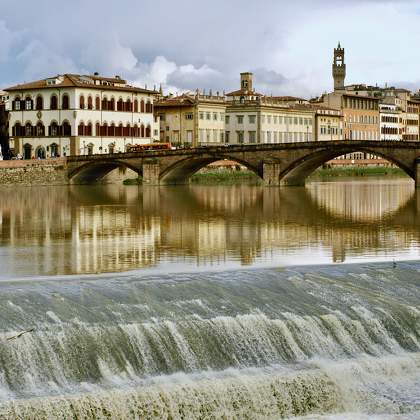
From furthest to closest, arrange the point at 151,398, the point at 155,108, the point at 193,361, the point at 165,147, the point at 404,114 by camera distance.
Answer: the point at 404,114 < the point at 155,108 < the point at 165,147 < the point at 193,361 < the point at 151,398

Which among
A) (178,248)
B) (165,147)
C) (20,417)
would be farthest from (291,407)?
(165,147)

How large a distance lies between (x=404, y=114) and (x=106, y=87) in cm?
8786

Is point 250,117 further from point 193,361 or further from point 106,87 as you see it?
point 193,361

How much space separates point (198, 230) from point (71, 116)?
5355cm

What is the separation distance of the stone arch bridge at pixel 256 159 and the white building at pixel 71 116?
555 centimetres

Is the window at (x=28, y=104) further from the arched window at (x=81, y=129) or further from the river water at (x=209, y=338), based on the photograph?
the river water at (x=209, y=338)

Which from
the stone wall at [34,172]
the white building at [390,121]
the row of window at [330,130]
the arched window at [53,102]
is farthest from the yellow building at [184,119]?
the white building at [390,121]

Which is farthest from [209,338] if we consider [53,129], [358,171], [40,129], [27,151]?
[358,171]

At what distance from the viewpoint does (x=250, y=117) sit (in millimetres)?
121688

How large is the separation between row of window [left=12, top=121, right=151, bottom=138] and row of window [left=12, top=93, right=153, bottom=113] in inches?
60.2

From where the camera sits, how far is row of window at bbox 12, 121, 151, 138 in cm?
9194

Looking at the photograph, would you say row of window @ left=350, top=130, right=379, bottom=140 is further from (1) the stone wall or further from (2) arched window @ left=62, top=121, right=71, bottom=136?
(1) the stone wall

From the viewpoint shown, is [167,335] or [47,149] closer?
[167,335]

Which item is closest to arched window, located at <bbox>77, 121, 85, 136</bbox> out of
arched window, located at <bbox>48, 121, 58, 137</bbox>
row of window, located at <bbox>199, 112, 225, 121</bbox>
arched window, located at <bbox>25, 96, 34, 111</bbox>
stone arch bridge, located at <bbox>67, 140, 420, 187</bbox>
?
arched window, located at <bbox>48, 121, 58, 137</bbox>
